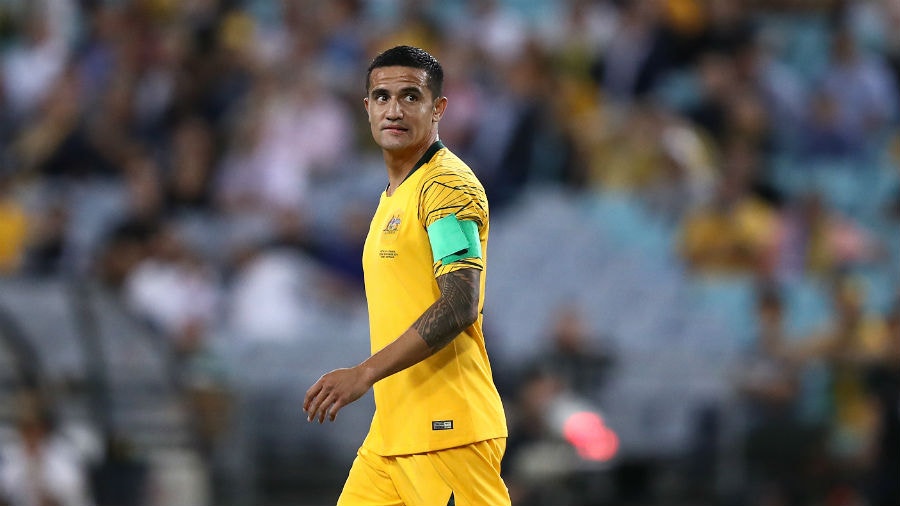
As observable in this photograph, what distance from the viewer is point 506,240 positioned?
36.9 feet

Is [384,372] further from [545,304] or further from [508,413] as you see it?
[545,304]

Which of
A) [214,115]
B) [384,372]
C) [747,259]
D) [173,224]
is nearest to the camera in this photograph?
[384,372]

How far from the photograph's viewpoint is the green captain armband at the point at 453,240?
3.99 meters

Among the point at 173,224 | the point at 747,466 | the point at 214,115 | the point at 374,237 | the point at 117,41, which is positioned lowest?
the point at 747,466

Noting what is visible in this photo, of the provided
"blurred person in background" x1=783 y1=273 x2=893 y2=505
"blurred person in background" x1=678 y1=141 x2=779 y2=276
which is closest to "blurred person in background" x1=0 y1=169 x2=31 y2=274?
"blurred person in background" x1=678 y1=141 x2=779 y2=276

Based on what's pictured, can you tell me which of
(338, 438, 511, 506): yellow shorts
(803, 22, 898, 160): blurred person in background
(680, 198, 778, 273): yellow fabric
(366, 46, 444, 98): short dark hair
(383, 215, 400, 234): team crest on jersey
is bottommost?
(338, 438, 511, 506): yellow shorts

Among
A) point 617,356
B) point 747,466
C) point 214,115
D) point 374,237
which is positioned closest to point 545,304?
point 617,356

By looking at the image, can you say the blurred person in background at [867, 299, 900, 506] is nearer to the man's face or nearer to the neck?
the neck

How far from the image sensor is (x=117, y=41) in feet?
43.8

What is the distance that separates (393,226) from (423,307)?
0.87 feet

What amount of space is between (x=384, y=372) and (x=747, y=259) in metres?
7.35

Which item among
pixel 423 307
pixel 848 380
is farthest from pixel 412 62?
pixel 848 380

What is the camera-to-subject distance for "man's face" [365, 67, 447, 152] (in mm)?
4270

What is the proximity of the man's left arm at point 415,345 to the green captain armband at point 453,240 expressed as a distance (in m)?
0.05
